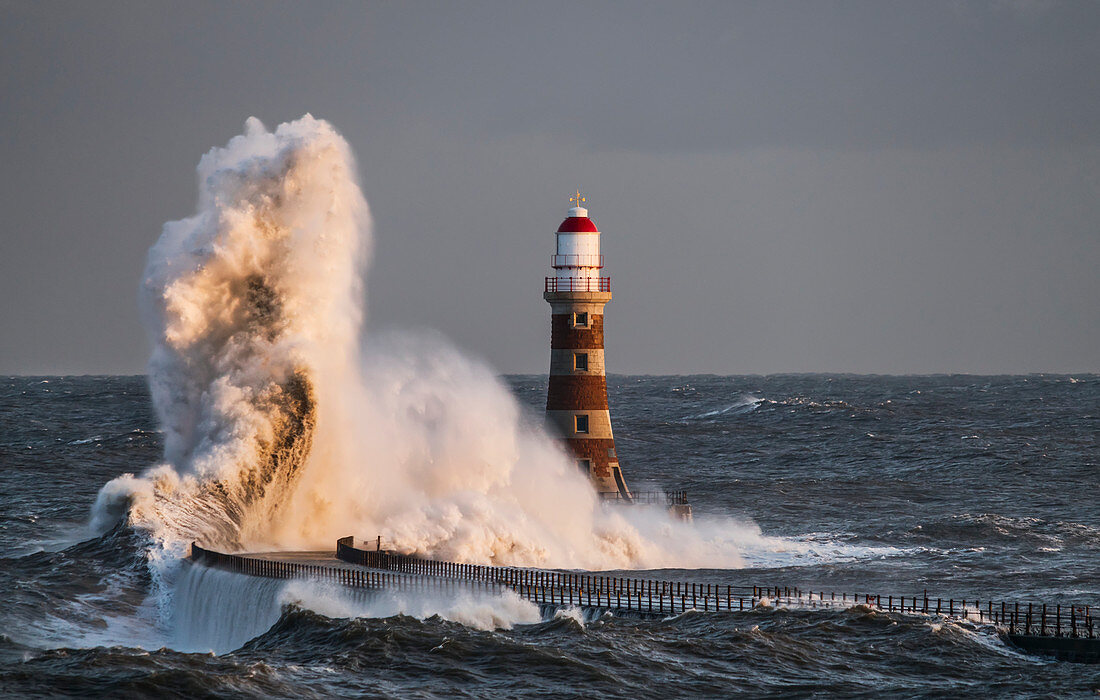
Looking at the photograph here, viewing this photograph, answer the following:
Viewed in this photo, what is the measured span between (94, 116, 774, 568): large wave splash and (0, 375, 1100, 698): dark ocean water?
2742mm

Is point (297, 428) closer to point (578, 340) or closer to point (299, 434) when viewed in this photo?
point (299, 434)

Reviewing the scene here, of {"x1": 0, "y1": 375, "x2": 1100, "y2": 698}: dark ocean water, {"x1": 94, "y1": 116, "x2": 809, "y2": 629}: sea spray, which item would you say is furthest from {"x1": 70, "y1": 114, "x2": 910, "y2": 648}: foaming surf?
{"x1": 0, "y1": 375, "x2": 1100, "y2": 698}: dark ocean water

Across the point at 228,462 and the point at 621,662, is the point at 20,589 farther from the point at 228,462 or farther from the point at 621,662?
the point at 621,662

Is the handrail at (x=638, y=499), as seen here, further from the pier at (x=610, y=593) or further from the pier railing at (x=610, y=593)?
the pier railing at (x=610, y=593)

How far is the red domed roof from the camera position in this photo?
44.5m

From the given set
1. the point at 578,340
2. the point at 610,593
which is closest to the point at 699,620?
the point at 610,593

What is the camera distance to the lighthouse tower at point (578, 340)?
44250 mm

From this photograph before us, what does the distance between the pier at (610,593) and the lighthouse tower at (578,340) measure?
790 cm

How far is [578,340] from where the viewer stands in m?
44.3

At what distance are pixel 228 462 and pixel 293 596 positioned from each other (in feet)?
29.6

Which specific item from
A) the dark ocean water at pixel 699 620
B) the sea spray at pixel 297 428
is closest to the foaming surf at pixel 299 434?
the sea spray at pixel 297 428

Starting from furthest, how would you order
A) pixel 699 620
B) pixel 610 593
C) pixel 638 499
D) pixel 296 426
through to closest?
pixel 638 499
pixel 296 426
pixel 610 593
pixel 699 620

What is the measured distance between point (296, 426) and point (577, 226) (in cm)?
981

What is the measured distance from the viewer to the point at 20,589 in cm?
3650
